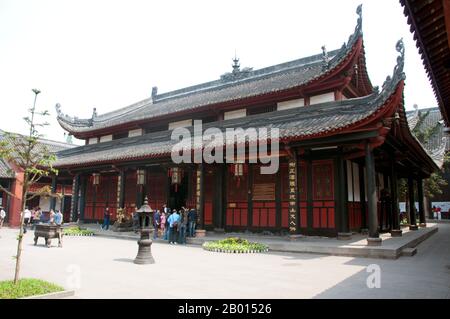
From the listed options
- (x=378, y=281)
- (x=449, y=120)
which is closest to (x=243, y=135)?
(x=449, y=120)

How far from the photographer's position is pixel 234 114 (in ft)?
55.3

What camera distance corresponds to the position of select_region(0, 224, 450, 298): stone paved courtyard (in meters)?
5.87

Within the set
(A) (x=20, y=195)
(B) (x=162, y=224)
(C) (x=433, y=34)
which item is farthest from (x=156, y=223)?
(A) (x=20, y=195)

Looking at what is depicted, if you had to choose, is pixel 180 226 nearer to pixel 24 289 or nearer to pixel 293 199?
pixel 293 199

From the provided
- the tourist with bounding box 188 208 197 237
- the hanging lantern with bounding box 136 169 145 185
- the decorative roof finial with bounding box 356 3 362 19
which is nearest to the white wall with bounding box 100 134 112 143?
the hanging lantern with bounding box 136 169 145 185

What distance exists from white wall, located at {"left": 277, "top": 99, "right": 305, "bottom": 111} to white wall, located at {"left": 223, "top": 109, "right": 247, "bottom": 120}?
1.81 m

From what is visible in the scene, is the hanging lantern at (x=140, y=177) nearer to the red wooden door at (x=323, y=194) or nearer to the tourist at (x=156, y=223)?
the tourist at (x=156, y=223)

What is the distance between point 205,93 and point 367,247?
14218 mm

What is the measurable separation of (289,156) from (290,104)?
10.5 ft

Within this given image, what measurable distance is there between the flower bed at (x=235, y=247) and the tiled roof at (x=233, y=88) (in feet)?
21.1

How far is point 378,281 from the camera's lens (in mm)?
6707

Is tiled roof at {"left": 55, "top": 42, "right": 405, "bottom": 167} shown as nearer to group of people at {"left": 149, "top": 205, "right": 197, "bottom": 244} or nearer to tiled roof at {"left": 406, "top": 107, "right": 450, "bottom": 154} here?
group of people at {"left": 149, "top": 205, "right": 197, "bottom": 244}

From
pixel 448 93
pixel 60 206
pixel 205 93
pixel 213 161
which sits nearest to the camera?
pixel 448 93

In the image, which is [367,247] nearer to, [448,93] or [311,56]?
[448,93]
